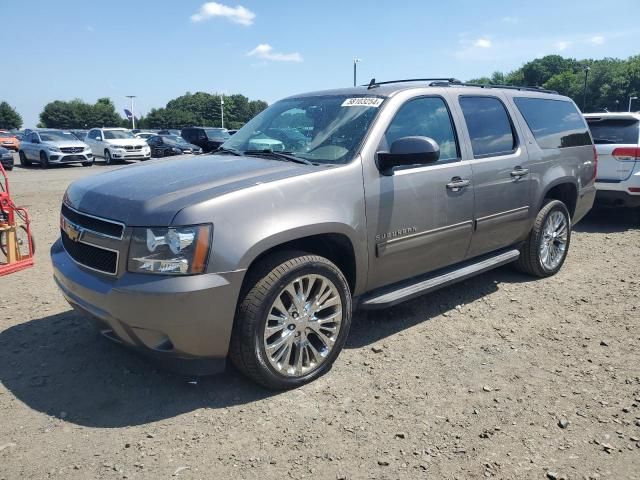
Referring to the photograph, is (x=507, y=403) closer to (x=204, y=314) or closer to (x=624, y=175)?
(x=204, y=314)

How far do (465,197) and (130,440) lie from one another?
293 centimetres

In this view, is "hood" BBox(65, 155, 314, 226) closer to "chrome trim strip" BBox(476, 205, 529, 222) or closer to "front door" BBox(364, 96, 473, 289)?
"front door" BBox(364, 96, 473, 289)

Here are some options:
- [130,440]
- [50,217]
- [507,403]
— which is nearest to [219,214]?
[130,440]

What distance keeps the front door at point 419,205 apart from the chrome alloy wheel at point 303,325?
43 centimetres

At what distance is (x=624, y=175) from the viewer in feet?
25.0

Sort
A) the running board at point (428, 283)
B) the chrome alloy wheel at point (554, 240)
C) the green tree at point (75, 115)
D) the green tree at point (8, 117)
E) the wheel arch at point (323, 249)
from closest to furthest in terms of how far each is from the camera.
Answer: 1. the wheel arch at point (323, 249)
2. the running board at point (428, 283)
3. the chrome alloy wheel at point (554, 240)
4. the green tree at point (8, 117)
5. the green tree at point (75, 115)

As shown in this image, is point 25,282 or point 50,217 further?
point 50,217

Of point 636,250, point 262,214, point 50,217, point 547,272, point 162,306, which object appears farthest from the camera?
point 50,217

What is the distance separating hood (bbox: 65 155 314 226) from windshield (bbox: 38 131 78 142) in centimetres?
1988

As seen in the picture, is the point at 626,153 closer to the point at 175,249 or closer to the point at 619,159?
the point at 619,159

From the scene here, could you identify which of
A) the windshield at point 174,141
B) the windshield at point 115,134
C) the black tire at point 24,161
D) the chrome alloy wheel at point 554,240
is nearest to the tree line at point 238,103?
the windshield at point 174,141

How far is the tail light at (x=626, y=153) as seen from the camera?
298 inches

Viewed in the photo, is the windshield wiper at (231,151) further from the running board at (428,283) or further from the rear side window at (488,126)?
the rear side window at (488,126)

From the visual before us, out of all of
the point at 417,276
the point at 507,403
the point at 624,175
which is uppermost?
the point at 624,175
